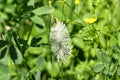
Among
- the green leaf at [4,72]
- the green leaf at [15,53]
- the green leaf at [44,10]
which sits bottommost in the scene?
the green leaf at [4,72]

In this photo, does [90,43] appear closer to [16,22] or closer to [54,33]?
[54,33]

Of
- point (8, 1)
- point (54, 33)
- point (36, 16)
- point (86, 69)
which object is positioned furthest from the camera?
point (8, 1)

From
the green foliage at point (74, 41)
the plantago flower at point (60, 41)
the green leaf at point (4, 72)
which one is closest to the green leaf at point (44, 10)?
the green foliage at point (74, 41)

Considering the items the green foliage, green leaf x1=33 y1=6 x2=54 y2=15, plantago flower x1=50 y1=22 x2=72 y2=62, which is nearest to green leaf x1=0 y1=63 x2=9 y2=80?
the green foliage

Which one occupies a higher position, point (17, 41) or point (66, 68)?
point (17, 41)

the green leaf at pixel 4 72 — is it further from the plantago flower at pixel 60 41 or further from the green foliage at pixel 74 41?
the plantago flower at pixel 60 41

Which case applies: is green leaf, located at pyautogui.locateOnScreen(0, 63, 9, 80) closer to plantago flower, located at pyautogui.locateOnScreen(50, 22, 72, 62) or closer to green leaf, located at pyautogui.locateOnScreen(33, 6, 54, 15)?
plantago flower, located at pyautogui.locateOnScreen(50, 22, 72, 62)

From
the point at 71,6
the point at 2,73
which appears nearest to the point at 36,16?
the point at 71,6

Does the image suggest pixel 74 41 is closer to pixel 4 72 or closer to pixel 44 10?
pixel 44 10
